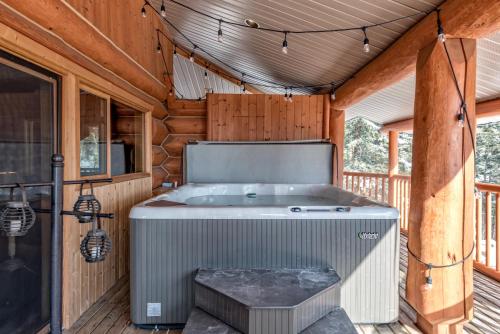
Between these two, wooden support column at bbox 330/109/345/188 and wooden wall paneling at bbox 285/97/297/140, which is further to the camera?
wooden support column at bbox 330/109/345/188

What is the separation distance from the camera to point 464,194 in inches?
71.4

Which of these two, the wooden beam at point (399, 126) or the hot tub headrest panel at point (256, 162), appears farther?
the wooden beam at point (399, 126)

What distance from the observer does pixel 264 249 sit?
6.30 feet

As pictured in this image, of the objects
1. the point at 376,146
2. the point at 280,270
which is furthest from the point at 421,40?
Result: the point at 376,146

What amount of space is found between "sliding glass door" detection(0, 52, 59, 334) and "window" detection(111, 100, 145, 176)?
2.83ft

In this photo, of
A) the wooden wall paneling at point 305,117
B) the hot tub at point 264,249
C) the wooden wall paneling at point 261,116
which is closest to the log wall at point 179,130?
the wooden wall paneling at point 261,116

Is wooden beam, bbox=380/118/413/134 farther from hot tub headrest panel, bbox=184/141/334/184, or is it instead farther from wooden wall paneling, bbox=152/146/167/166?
wooden wall paneling, bbox=152/146/167/166

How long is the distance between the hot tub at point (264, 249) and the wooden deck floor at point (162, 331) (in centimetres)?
7

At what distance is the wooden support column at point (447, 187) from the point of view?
5.87 feet

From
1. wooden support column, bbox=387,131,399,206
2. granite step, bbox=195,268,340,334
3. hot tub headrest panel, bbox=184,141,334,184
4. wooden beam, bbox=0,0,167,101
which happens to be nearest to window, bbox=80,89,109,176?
wooden beam, bbox=0,0,167,101

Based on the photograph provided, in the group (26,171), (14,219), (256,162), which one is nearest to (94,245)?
(14,219)

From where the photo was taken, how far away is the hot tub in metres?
1.88

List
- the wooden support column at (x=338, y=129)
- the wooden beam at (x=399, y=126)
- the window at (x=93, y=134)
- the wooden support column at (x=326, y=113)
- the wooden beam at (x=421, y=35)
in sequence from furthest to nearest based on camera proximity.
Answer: the wooden beam at (x=399, y=126), the wooden support column at (x=338, y=129), the wooden support column at (x=326, y=113), the window at (x=93, y=134), the wooden beam at (x=421, y=35)

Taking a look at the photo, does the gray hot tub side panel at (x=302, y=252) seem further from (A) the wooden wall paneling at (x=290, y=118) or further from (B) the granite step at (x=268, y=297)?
(A) the wooden wall paneling at (x=290, y=118)
